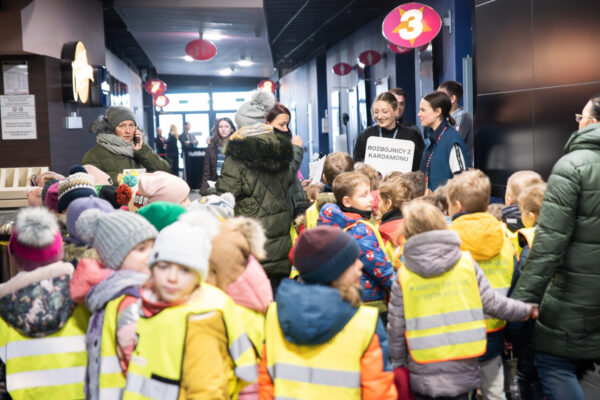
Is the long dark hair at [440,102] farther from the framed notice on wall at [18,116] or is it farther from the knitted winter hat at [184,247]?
the framed notice on wall at [18,116]

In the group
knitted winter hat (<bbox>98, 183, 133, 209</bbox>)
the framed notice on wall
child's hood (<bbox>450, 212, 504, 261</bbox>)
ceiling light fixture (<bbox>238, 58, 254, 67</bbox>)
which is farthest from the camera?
ceiling light fixture (<bbox>238, 58, 254, 67</bbox>)

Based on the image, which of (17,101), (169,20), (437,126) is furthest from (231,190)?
(169,20)

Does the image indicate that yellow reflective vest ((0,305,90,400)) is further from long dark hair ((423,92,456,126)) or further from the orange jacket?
long dark hair ((423,92,456,126))

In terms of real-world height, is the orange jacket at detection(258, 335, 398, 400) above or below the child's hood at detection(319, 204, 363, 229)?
below

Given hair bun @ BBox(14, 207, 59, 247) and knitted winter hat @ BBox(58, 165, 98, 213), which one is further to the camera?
knitted winter hat @ BBox(58, 165, 98, 213)

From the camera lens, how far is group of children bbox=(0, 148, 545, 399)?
226 centimetres

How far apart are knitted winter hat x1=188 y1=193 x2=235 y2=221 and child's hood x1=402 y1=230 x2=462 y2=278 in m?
1.02

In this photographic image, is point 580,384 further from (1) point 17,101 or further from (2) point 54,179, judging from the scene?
(1) point 17,101

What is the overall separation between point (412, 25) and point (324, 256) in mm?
6456

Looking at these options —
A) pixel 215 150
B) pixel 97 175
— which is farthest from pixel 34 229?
pixel 215 150

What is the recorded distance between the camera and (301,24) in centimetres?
1598

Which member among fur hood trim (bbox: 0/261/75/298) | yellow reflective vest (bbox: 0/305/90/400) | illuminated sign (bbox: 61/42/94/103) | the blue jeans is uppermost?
illuminated sign (bbox: 61/42/94/103)

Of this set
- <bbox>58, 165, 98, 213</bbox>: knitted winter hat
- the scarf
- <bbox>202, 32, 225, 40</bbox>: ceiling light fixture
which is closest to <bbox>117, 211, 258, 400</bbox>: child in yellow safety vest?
<bbox>58, 165, 98, 213</bbox>: knitted winter hat

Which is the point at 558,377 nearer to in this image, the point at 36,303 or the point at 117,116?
the point at 36,303
